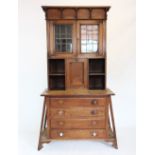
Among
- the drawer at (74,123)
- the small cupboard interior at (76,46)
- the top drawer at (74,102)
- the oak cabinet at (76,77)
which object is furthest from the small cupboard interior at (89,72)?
the drawer at (74,123)

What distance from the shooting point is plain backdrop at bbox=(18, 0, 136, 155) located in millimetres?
3438

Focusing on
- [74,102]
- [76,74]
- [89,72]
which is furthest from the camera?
[89,72]

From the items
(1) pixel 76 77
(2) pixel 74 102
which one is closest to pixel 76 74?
(1) pixel 76 77

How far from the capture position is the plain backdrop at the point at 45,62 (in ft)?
11.3

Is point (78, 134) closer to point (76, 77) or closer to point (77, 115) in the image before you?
point (77, 115)

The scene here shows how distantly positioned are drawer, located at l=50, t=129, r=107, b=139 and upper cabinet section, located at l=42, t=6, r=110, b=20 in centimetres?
164

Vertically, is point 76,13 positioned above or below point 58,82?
above

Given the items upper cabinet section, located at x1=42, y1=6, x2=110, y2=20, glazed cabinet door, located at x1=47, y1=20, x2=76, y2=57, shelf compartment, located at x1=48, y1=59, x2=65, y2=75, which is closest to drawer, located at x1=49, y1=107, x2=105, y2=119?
shelf compartment, located at x1=48, y1=59, x2=65, y2=75

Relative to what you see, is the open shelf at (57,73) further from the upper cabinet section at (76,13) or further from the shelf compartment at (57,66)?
the upper cabinet section at (76,13)

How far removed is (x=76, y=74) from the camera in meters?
3.02

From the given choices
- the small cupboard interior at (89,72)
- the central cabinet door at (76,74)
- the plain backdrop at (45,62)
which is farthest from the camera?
the plain backdrop at (45,62)

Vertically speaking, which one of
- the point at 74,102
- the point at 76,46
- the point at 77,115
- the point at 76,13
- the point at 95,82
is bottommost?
A: the point at 77,115

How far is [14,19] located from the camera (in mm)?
1355

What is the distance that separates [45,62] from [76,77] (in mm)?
762
